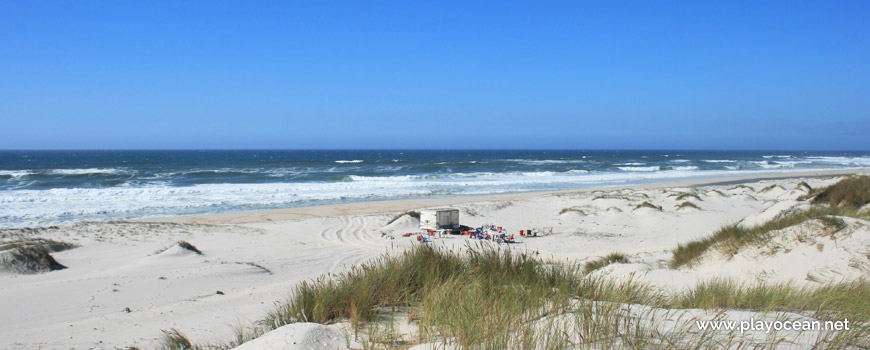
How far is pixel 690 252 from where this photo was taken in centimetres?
788

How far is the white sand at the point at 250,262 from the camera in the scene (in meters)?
5.59

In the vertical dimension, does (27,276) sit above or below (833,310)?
below

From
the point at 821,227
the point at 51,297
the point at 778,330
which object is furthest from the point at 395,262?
the point at 821,227

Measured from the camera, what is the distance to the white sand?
18.3 ft

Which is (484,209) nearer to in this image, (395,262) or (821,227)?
(821,227)

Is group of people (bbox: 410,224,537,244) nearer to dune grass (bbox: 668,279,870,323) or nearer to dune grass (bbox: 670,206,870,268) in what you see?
dune grass (bbox: 670,206,870,268)

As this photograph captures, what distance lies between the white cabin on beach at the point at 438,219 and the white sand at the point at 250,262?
0.74 metres

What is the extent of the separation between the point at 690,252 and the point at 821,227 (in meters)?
1.72

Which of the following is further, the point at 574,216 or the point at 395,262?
the point at 574,216

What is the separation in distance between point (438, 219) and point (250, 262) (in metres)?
5.92

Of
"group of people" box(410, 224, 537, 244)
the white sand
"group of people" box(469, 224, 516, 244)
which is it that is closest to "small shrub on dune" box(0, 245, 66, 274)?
the white sand

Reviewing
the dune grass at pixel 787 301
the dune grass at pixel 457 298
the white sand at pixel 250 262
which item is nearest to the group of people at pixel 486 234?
the white sand at pixel 250 262

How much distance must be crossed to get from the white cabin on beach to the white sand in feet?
2.44

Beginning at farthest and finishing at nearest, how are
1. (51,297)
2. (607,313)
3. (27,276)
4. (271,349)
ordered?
(27,276) < (51,297) < (271,349) < (607,313)
